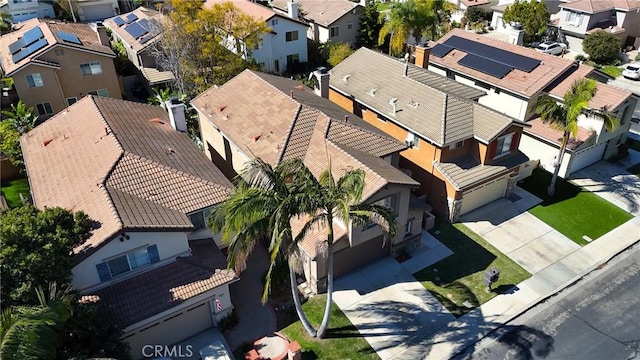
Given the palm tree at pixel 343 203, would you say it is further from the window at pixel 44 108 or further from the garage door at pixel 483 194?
the window at pixel 44 108

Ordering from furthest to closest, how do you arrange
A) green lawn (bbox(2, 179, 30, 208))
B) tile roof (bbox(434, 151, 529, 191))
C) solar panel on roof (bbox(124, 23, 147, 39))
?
solar panel on roof (bbox(124, 23, 147, 39)) → green lawn (bbox(2, 179, 30, 208)) → tile roof (bbox(434, 151, 529, 191))

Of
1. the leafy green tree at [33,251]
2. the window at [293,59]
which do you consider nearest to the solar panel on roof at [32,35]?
the window at [293,59]

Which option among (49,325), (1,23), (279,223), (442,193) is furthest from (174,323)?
(1,23)

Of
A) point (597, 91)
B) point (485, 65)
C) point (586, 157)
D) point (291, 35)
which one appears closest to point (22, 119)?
point (291, 35)

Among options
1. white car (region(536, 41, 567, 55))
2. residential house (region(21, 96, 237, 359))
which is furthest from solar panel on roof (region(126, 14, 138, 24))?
white car (region(536, 41, 567, 55))

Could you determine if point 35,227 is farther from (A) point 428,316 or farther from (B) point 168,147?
(A) point 428,316

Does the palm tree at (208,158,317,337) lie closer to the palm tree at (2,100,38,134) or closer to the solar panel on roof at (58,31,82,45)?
the palm tree at (2,100,38,134)
